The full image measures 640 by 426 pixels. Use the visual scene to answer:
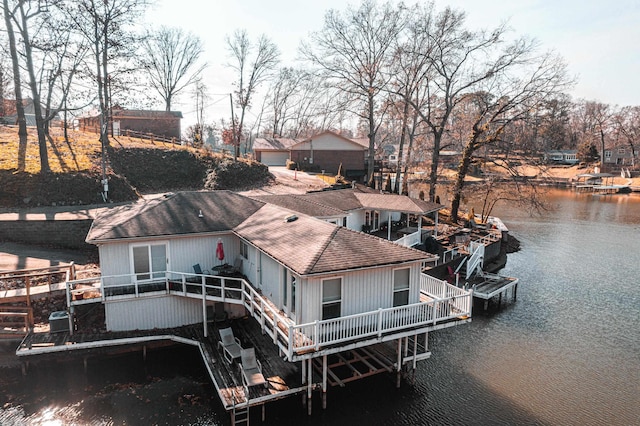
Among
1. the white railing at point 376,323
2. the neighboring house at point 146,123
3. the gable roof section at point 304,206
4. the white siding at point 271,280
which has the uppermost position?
the neighboring house at point 146,123

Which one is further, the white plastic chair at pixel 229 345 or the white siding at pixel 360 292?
the white plastic chair at pixel 229 345

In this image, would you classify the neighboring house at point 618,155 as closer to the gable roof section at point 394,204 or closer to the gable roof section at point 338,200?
the gable roof section at point 394,204

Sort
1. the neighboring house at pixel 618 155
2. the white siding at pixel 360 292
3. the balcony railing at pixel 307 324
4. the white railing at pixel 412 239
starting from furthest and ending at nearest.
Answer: the neighboring house at pixel 618 155, the white railing at pixel 412 239, the white siding at pixel 360 292, the balcony railing at pixel 307 324

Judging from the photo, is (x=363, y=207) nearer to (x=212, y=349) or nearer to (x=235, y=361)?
(x=212, y=349)

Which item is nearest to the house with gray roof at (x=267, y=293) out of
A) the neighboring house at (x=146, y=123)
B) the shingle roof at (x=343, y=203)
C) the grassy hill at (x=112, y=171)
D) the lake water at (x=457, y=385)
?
the lake water at (x=457, y=385)

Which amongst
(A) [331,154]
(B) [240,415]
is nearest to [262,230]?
(B) [240,415]

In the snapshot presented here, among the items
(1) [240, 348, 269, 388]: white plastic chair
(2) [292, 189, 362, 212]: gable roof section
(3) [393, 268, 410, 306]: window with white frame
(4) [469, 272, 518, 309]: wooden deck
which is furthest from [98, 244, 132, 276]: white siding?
(4) [469, 272, 518, 309]: wooden deck

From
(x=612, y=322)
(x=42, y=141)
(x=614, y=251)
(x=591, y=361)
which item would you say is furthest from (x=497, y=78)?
(x=42, y=141)
